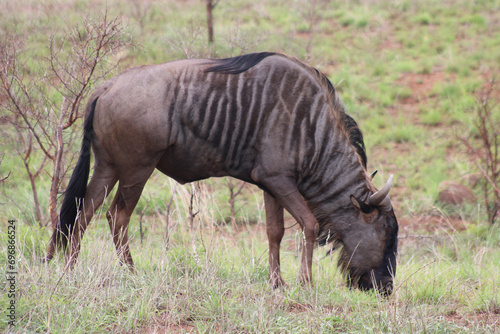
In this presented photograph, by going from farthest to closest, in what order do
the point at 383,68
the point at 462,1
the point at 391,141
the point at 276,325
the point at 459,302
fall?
the point at 462,1
the point at 383,68
the point at 391,141
the point at 459,302
the point at 276,325

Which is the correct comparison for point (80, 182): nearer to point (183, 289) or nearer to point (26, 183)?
point (183, 289)

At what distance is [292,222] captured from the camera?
335 inches

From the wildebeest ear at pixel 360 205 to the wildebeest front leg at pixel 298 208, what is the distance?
0.37 meters

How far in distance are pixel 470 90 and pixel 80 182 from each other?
30.4 feet

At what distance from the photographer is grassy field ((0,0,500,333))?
3697mm

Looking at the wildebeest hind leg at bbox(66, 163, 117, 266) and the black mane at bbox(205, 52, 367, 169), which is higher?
the black mane at bbox(205, 52, 367, 169)

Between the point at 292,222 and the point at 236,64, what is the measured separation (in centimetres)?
449

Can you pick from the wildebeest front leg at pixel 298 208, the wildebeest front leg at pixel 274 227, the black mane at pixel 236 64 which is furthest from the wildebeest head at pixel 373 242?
the black mane at pixel 236 64

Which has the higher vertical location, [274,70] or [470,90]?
[274,70]

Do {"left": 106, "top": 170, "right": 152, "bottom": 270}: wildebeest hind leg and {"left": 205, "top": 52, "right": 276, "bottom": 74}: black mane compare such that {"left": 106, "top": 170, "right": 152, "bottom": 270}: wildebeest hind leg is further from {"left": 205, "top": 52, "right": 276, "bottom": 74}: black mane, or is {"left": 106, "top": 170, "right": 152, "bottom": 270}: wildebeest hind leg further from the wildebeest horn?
the wildebeest horn

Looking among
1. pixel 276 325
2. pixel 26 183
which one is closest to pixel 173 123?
pixel 276 325

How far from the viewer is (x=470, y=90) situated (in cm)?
1148

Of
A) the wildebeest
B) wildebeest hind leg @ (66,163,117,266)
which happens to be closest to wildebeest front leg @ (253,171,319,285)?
the wildebeest

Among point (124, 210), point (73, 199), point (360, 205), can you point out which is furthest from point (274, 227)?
point (73, 199)
